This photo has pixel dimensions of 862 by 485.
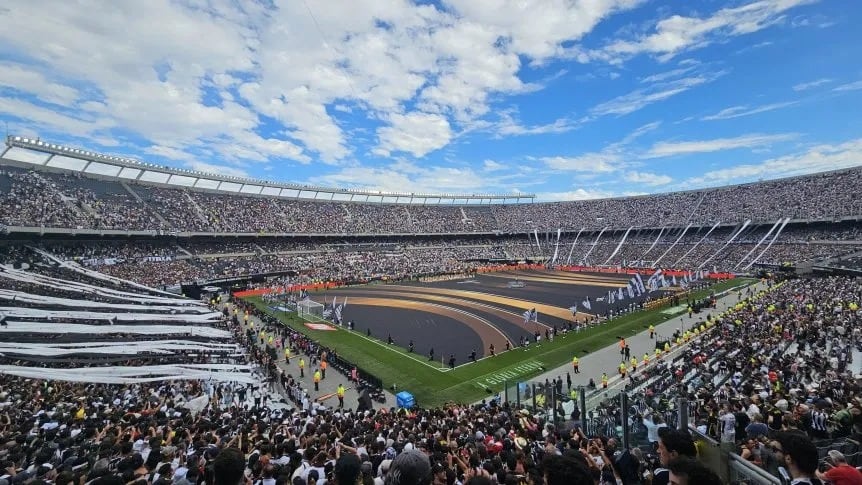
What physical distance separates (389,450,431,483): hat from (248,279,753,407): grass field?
16.2m

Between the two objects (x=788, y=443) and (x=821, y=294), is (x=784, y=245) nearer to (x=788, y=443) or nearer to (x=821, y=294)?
(x=821, y=294)

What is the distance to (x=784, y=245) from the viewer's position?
186 ft

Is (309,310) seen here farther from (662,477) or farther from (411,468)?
(411,468)

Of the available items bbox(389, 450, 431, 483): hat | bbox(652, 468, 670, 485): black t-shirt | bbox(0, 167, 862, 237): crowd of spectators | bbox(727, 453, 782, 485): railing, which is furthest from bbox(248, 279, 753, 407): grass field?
bbox(0, 167, 862, 237): crowd of spectators

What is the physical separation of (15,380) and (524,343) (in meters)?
24.3

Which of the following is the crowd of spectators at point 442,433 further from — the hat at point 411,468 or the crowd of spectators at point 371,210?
the crowd of spectators at point 371,210

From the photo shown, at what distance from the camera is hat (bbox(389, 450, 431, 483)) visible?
127 inches

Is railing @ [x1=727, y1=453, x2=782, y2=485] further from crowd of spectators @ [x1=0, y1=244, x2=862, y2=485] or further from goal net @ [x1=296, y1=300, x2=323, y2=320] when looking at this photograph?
goal net @ [x1=296, y1=300, x2=323, y2=320]

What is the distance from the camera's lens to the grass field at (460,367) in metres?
20.4

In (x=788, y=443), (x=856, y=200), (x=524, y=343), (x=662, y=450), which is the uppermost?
(x=856, y=200)

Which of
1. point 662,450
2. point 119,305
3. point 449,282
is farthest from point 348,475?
point 449,282

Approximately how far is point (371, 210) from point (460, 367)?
69632mm

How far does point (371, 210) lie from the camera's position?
295 ft

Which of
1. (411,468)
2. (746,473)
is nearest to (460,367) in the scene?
(746,473)
